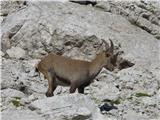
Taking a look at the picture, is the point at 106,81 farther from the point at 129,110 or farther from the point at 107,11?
the point at 107,11

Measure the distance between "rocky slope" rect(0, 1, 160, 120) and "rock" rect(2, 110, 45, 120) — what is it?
1 cm

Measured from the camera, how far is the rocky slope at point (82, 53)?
45.3ft

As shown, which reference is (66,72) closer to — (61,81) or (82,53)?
(61,81)

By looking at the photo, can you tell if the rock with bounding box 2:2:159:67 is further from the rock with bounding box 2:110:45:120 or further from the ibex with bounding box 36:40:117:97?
the rock with bounding box 2:110:45:120

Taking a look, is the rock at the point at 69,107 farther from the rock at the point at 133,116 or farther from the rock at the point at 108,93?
the rock at the point at 108,93

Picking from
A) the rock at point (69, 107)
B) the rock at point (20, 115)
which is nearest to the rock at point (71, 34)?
the rock at point (69, 107)

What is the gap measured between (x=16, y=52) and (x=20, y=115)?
7110mm

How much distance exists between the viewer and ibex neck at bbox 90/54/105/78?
16411 mm

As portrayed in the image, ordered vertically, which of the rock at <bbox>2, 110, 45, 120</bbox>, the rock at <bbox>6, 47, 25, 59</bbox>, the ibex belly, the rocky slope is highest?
the rock at <bbox>2, 110, 45, 120</bbox>

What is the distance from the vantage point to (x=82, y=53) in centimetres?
2077

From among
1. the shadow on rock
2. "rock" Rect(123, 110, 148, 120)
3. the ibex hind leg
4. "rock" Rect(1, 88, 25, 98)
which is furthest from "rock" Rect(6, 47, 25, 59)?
"rock" Rect(123, 110, 148, 120)

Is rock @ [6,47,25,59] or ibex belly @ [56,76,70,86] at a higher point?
ibex belly @ [56,76,70,86]

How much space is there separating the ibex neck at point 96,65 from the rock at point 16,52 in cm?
393

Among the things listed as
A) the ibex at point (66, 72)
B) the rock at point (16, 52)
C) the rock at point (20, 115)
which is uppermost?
the rock at point (20, 115)
